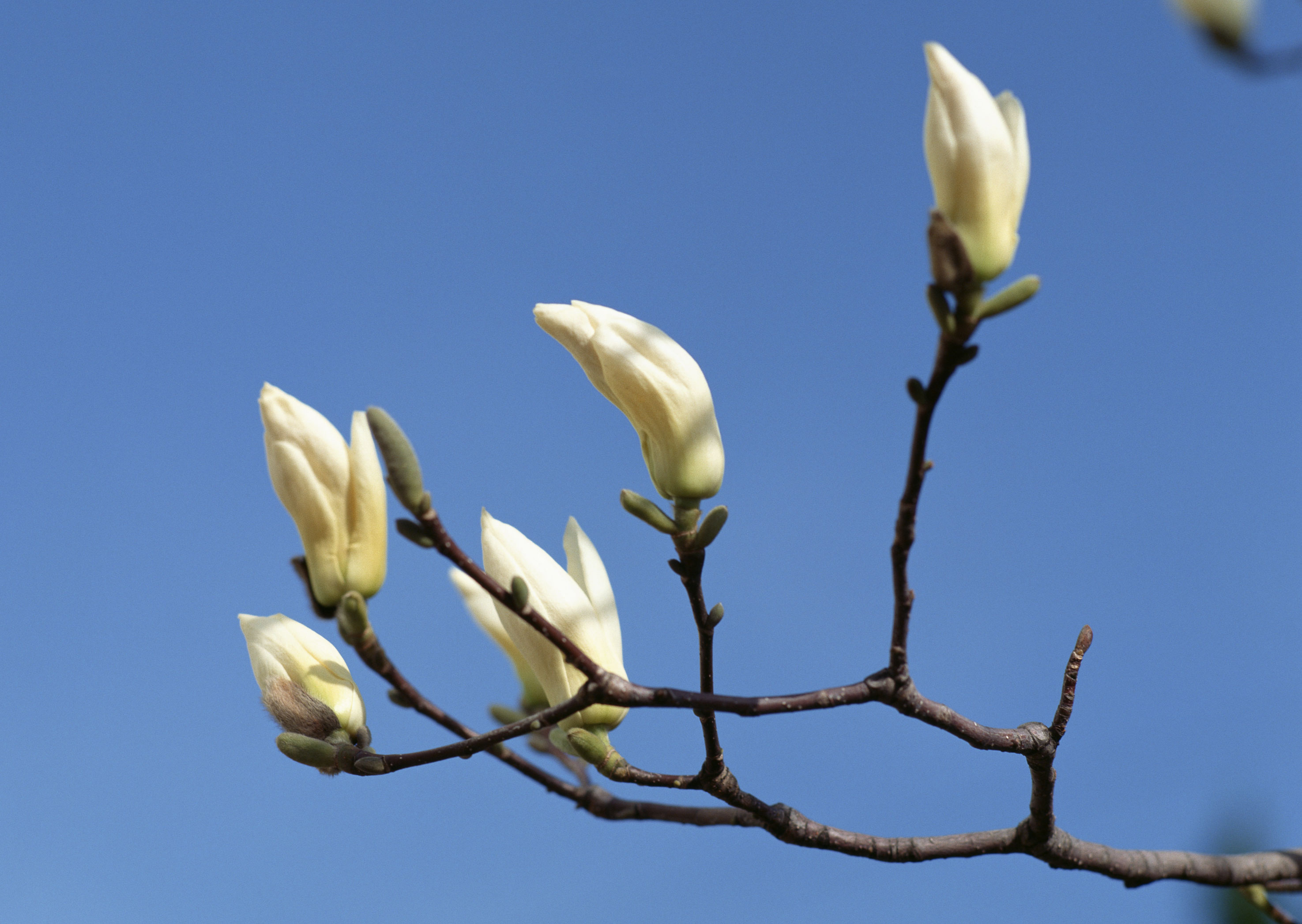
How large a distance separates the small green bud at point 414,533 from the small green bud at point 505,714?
0.61 m

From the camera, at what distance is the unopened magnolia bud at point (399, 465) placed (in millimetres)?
860

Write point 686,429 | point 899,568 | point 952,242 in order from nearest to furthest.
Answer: point 952,242, point 899,568, point 686,429

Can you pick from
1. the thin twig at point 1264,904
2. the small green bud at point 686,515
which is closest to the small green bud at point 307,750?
the small green bud at point 686,515

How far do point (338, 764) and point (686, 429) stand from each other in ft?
1.67

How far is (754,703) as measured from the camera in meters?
0.92

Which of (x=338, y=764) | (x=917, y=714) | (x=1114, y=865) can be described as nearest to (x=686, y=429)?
(x=917, y=714)

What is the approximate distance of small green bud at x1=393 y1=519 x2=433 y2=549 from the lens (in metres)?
0.88

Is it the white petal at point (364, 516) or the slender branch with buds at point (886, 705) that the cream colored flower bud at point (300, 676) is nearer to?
the slender branch with buds at point (886, 705)

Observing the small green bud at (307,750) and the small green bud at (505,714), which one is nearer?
the small green bud at (307,750)

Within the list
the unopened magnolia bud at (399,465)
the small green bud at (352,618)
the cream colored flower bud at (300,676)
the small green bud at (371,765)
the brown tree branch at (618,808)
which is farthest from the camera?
the brown tree branch at (618,808)

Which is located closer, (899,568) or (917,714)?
(899,568)

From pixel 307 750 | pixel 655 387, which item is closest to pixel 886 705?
pixel 655 387

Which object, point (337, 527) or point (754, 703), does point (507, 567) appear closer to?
point (337, 527)

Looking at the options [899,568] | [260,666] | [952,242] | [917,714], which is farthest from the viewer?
[260,666]
